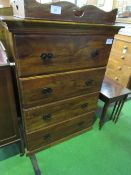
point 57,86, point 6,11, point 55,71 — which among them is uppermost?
point 6,11

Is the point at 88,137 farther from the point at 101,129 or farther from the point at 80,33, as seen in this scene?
the point at 80,33

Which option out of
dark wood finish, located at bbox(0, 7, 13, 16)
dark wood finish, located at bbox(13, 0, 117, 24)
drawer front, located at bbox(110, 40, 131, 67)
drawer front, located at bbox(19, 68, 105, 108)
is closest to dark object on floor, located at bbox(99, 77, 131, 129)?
drawer front, located at bbox(19, 68, 105, 108)

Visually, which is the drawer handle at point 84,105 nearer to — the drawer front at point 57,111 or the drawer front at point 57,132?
the drawer front at point 57,111

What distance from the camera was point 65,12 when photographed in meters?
0.91

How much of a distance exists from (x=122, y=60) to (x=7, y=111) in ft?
6.15

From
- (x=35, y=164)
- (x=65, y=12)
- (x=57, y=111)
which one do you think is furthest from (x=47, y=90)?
(x=35, y=164)

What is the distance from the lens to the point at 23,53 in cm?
85

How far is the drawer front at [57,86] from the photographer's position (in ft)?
3.26

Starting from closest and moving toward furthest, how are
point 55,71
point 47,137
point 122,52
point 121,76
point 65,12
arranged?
point 65,12, point 55,71, point 47,137, point 122,52, point 121,76

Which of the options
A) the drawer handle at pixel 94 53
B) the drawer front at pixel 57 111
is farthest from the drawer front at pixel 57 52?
the drawer front at pixel 57 111

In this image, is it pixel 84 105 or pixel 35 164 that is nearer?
pixel 35 164

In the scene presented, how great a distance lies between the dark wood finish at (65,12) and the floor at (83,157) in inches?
46.7

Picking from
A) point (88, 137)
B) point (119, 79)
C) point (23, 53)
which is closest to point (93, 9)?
point (23, 53)

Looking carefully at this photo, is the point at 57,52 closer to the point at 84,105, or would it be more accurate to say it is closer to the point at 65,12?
the point at 65,12
